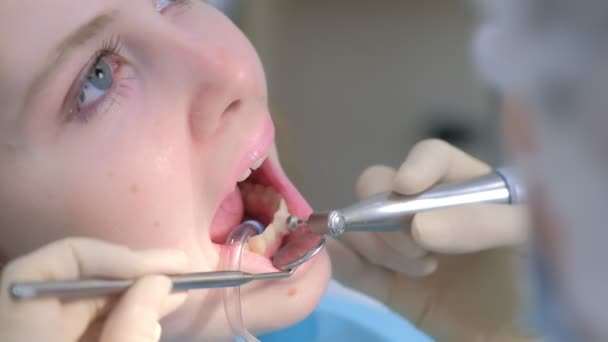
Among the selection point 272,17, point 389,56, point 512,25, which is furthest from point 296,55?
point 512,25

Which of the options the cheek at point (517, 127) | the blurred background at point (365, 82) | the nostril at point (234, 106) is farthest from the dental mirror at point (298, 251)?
the blurred background at point (365, 82)

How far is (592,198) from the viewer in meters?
0.21

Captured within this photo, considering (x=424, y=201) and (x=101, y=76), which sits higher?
(x=101, y=76)

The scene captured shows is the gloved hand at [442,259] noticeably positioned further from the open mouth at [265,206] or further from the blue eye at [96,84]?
the blue eye at [96,84]

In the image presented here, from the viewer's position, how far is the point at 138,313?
0.45 meters

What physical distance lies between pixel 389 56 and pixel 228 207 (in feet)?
3.22

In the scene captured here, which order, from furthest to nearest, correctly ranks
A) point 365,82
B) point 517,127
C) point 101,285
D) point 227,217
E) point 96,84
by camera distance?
1. point 365,82
2. point 227,217
3. point 96,84
4. point 101,285
5. point 517,127

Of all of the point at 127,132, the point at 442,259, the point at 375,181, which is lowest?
the point at 442,259

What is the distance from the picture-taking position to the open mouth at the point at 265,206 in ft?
2.12

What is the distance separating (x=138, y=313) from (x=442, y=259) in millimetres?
413

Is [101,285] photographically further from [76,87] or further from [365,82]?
[365,82]

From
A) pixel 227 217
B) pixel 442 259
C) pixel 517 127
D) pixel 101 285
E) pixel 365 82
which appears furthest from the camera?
pixel 365 82

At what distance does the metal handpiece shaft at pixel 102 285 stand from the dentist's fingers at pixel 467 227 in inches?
6.7

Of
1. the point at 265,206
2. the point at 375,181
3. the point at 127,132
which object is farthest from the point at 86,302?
the point at 375,181
